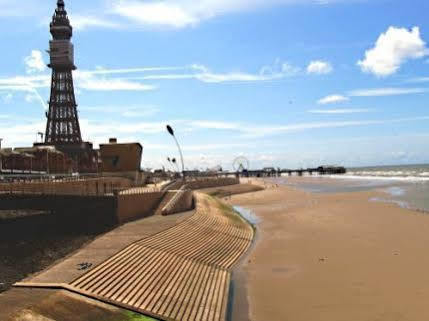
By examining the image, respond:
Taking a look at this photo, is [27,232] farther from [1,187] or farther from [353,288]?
[353,288]

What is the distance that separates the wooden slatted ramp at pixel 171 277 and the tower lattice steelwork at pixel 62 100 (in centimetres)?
7488

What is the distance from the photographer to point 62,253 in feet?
68.4

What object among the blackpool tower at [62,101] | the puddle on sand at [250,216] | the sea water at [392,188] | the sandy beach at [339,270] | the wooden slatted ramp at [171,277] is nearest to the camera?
the wooden slatted ramp at [171,277]

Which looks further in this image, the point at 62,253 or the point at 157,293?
the point at 62,253

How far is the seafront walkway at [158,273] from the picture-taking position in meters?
14.2

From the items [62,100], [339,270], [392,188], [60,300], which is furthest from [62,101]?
[60,300]

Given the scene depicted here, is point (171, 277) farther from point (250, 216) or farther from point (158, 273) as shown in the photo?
point (250, 216)

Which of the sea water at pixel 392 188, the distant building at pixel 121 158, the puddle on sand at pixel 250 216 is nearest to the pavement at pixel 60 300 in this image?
the puddle on sand at pixel 250 216

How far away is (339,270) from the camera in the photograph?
2131 cm

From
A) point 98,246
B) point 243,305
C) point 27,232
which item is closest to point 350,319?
point 243,305

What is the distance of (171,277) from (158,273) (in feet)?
1.61

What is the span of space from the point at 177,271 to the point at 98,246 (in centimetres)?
412

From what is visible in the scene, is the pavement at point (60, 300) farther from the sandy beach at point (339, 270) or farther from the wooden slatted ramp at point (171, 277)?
the sandy beach at point (339, 270)

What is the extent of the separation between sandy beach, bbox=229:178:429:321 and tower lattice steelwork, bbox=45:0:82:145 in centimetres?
6670
